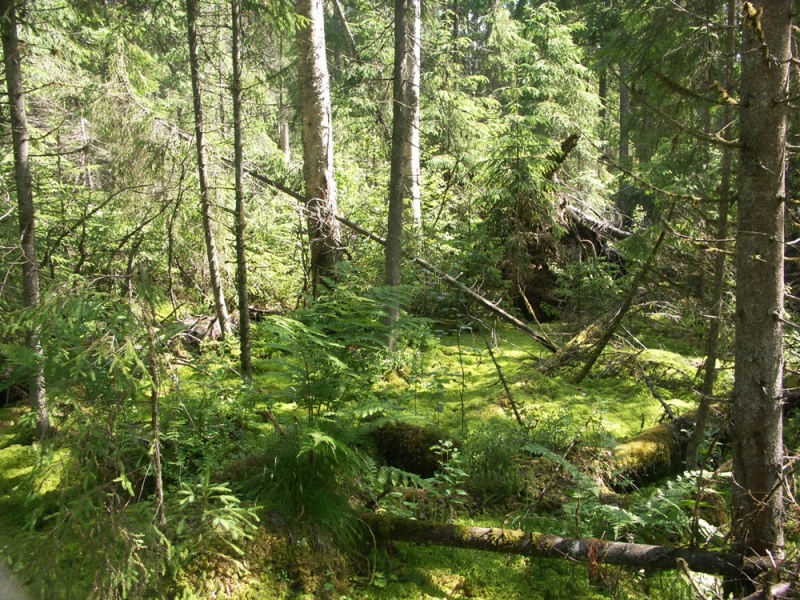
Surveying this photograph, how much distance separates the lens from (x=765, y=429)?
11.3ft

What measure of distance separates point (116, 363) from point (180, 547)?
1.21 metres

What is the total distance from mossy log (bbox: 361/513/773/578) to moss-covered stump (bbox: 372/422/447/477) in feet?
4.28

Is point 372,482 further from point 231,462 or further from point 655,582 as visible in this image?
point 655,582

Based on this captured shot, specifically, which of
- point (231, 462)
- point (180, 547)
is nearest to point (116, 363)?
point (180, 547)

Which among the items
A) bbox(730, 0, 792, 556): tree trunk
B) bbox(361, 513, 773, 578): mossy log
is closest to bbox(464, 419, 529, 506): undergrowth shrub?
bbox(361, 513, 773, 578): mossy log

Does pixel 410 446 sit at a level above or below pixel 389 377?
below

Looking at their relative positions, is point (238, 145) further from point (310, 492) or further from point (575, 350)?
point (575, 350)

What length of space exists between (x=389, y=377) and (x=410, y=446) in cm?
222

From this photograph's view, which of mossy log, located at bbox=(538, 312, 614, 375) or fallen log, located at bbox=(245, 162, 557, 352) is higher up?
fallen log, located at bbox=(245, 162, 557, 352)

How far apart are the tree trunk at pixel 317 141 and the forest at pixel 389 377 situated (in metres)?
0.05

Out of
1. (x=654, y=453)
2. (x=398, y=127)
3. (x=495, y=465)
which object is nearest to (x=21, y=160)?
(x=398, y=127)

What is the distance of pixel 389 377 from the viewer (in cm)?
746

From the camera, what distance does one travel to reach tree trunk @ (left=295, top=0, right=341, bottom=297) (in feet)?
27.8

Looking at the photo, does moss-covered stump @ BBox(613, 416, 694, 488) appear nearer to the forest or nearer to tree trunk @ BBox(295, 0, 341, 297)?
the forest
